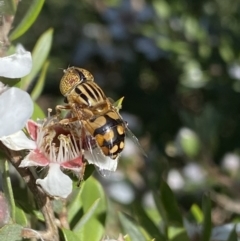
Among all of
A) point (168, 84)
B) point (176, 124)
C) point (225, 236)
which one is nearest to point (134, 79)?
point (168, 84)

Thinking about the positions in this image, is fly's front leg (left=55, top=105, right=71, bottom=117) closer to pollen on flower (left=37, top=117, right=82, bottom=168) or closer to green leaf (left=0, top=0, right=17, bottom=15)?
pollen on flower (left=37, top=117, right=82, bottom=168)

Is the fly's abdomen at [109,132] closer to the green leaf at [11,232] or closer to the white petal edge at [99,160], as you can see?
the white petal edge at [99,160]

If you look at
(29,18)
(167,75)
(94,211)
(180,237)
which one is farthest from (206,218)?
(167,75)

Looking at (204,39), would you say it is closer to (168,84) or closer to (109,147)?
(168,84)

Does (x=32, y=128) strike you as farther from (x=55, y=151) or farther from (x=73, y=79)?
(x=73, y=79)

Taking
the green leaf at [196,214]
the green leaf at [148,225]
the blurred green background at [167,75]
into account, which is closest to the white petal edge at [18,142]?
the green leaf at [148,225]

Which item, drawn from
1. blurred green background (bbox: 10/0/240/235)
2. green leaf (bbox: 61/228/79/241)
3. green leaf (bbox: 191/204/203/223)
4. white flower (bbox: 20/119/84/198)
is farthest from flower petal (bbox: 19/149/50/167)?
blurred green background (bbox: 10/0/240/235)
